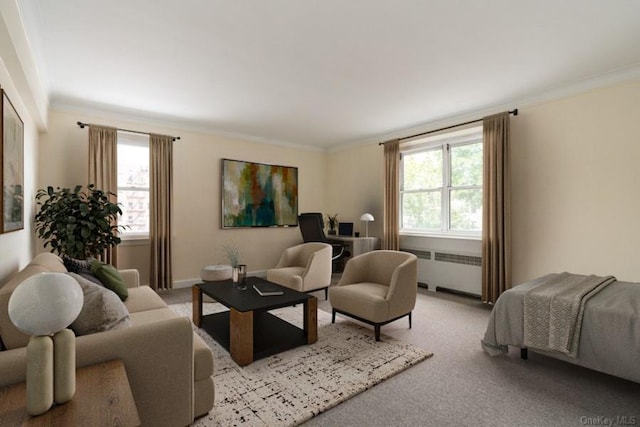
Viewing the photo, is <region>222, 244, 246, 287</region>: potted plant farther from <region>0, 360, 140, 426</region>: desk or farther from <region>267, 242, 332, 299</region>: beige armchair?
<region>0, 360, 140, 426</region>: desk

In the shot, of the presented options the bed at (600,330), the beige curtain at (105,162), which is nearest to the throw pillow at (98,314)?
the bed at (600,330)

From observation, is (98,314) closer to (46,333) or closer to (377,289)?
(46,333)

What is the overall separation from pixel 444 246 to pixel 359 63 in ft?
9.95

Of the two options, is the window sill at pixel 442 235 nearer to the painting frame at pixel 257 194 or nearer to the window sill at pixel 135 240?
the painting frame at pixel 257 194

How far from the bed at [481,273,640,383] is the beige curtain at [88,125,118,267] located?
4.64m

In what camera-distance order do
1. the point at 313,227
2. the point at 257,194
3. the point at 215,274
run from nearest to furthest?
the point at 215,274 → the point at 313,227 → the point at 257,194

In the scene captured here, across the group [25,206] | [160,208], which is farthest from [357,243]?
[25,206]

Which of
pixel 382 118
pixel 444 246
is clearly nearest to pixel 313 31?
pixel 382 118

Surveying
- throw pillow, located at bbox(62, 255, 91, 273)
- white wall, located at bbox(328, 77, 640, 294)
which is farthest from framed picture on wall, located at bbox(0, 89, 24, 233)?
white wall, located at bbox(328, 77, 640, 294)

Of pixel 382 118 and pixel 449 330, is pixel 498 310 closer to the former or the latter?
pixel 449 330

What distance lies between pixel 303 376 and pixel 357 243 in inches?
129

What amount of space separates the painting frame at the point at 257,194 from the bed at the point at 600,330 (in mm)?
4208

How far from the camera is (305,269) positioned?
430 centimetres

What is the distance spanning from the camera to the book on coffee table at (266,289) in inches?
115
